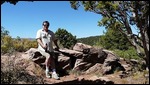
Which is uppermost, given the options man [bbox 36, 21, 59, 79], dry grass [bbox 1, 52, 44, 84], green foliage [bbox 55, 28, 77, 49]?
green foliage [bbox 55, 28, 77, 49]

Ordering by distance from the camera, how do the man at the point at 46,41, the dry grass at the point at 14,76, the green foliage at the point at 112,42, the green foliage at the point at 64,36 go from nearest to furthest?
the dry grass at the point at 14,76
the man at the point at 46,41
the green foliage at the point at 64,36
the green foliage at the point at 112,42

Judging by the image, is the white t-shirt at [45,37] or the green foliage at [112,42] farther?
the green foliage at [112,42]

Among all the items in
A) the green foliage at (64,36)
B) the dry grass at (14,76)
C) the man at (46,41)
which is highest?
the green foliage at (64,36)

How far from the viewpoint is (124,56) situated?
49.1 ft

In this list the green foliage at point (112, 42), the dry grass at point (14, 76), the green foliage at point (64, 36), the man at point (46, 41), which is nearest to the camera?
the dry grass at point (14, 76)

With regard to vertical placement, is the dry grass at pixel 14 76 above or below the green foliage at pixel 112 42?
below

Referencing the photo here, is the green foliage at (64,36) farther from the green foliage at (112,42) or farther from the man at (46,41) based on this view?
the man at (46,41)

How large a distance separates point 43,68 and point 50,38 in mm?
1561

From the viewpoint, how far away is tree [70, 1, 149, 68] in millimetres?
9430

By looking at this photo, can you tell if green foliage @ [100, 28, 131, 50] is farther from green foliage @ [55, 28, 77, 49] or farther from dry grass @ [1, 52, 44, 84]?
dry grass @ [1, 52, 44, 84]

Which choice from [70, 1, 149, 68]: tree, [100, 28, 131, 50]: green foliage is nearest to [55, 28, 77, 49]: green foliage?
[100, 28, 131, 50]: green foliage

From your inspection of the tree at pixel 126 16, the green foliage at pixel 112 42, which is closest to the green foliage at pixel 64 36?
the green foliage at pixel 112 42

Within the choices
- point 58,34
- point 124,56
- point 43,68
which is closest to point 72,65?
point 43,68

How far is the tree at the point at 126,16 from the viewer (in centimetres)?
943
